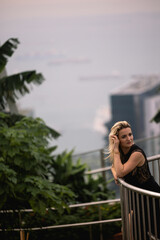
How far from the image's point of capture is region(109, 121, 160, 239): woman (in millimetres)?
4316

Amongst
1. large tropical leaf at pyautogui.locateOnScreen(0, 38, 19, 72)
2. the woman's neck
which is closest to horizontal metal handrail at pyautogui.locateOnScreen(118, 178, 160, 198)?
the woman's neck

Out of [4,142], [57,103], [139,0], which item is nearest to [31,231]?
[4,142]

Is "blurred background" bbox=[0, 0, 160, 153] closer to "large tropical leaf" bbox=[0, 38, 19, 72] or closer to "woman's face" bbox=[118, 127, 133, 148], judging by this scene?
"large tropical leaf" bbox=[0, 38, 19, 72]

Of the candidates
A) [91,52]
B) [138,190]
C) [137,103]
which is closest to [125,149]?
[138,190]

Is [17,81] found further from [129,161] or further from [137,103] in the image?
[137,103]

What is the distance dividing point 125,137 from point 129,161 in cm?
27

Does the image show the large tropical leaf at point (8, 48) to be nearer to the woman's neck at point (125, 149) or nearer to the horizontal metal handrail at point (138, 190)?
the woman's neck at point (125, 149)

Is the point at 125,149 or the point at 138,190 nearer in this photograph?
the point at 138,190

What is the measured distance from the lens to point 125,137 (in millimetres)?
4461

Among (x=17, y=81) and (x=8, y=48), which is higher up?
(x=8, y=48)

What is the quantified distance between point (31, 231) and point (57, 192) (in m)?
0.65

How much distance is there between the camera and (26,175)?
19.2 feet

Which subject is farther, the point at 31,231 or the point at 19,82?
the point at 19,82

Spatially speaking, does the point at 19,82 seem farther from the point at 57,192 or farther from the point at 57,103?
the point at 57,103
